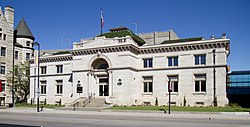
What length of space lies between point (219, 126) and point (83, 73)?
31237mm

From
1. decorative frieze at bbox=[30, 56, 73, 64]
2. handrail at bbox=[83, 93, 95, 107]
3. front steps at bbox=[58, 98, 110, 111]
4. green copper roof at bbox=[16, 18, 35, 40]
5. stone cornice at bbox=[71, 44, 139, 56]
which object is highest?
green copper roof at bbox=[16, 18, 35, 40]

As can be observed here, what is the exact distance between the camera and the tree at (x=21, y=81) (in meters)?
55.7

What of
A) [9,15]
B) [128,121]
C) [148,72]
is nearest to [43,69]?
[9,15]

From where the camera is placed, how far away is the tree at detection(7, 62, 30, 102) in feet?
183

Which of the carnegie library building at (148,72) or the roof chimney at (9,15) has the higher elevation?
the roof chimney at (9,15)

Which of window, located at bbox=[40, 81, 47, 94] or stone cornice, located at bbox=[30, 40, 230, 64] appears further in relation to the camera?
window, located at bbox=[40, 81, 47, 94]

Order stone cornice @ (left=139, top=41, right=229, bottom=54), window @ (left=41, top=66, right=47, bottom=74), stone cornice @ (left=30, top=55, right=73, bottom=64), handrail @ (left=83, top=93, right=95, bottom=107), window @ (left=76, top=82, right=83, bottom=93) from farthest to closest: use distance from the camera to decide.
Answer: window @ (left=41, top=66, right=47, bottom=74) < stone cornice @ (left=30, top=55, right=73, bottom=64) < window @ (left=76, top=82, right=83, bottom=93) < handrail @ (left=83, top=93, right=95, bottom=107) < stone cornice @ (left=139, top=41, right=229, bottom=54)

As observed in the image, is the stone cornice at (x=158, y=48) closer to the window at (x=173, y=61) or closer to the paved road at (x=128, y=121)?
the window at (x=173, y=61)

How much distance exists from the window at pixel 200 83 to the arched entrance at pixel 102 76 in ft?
46.6

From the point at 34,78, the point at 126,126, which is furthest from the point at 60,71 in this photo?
the point at 126,126

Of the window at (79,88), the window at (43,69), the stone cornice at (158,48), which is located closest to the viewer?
the stone cornice at (158,48)

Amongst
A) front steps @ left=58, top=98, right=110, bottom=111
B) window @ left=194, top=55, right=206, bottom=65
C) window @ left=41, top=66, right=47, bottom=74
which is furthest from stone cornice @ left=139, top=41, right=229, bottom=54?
window @ left=41, top=66, right=47, bottom=74

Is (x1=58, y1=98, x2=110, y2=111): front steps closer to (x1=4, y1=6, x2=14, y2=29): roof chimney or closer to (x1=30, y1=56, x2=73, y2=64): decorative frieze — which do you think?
(x1=30, y1=56, x2=73, y2=64): decorative frieze

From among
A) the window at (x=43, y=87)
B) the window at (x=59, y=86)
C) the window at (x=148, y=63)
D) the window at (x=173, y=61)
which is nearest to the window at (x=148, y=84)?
the window at (x=148, y=63)
